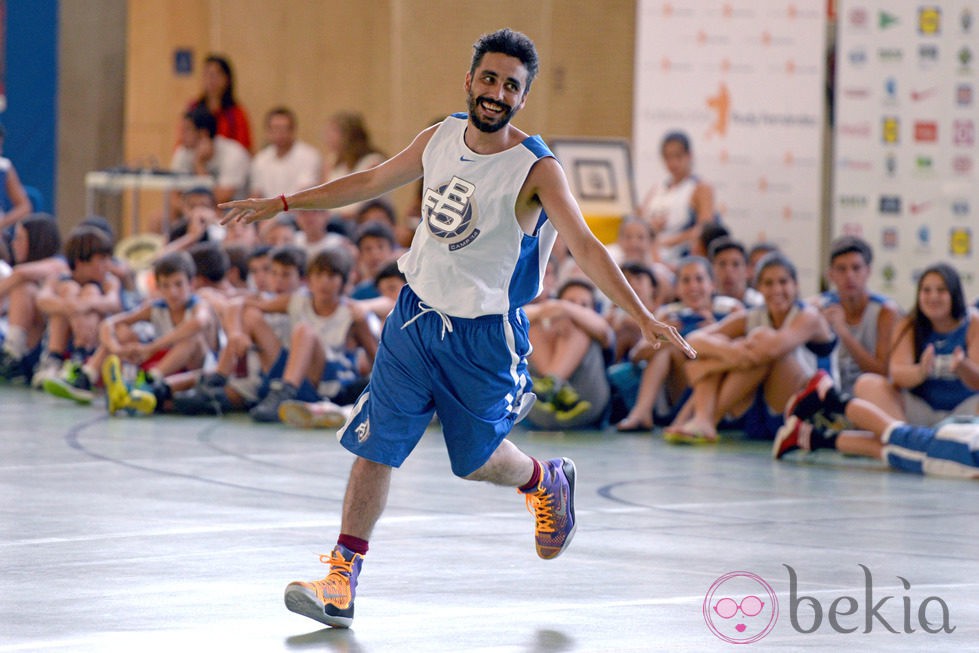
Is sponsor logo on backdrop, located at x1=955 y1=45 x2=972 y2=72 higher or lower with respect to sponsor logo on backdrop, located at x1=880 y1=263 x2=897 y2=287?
higher

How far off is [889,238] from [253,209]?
943 centimetres

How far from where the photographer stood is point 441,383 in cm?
479

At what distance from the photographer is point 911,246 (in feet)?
44.0

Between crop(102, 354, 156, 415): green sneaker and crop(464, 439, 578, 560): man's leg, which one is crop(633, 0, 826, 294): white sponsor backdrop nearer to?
crop(102, 354, 156, 415): green sneaker

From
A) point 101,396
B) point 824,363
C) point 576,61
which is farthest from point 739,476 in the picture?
point 576,61

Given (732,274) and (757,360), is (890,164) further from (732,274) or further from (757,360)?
(757,360)

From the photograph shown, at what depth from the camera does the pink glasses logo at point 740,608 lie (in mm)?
4340

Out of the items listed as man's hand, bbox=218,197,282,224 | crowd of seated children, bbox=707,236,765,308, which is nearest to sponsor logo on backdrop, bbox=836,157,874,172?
crowd of seated children, bbox=707,236,765,308

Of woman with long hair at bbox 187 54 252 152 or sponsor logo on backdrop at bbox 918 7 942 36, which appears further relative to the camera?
woman with long hair at bbox 187 54 252 152

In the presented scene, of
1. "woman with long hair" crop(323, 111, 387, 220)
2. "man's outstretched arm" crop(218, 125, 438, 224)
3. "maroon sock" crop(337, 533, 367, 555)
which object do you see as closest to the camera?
"maroon sock" crop(337, 533, 367, 555)

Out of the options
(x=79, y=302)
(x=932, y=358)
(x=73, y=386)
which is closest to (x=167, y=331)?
(x=73, y=386)

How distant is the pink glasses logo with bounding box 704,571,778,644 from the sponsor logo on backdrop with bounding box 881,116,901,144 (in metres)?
8.95

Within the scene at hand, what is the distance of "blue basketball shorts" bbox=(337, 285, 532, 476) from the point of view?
15.4 ft

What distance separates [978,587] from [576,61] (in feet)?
37.2
